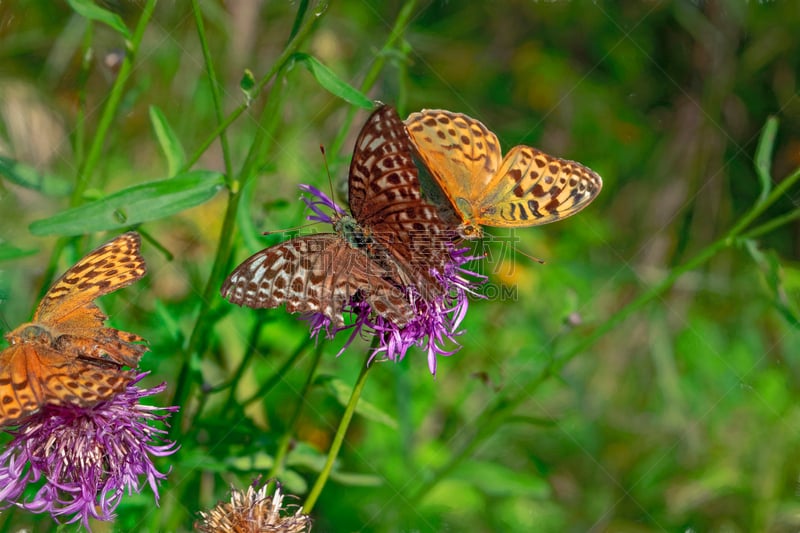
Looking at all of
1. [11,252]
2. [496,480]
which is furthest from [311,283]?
[496,480]

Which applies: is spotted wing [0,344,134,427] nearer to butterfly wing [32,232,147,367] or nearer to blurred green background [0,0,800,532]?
butterfly wing [32,232,147,367]

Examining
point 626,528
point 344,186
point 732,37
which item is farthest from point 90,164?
point 732,37

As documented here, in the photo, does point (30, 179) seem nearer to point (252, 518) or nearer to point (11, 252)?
point (11, 252)

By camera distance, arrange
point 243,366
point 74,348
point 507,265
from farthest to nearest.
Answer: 1. point 507,265
2. point 243,366
3. point 74,348

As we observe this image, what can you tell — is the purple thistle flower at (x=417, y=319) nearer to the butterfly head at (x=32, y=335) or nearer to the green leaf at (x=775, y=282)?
the butterfly head at (x=32, y=335)

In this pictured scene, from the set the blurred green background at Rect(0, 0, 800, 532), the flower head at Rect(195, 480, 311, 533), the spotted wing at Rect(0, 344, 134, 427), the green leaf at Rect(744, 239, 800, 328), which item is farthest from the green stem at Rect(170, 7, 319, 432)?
the green leaf at Rect(744, 239, 800, 328)

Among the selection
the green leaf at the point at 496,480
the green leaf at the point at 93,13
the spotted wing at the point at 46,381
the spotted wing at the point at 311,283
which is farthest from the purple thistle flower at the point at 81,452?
the green leaf at the point at 496,480

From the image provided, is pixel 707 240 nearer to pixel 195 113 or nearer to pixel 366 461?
pixel 366 461
